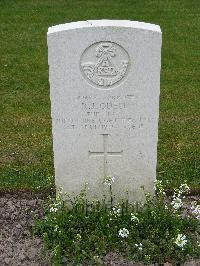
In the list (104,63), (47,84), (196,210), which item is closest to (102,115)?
(104,63)

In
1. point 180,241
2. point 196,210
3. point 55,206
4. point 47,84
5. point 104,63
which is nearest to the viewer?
point 180,241

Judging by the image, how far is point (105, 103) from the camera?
16.5 ft

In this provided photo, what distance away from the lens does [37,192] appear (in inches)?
235

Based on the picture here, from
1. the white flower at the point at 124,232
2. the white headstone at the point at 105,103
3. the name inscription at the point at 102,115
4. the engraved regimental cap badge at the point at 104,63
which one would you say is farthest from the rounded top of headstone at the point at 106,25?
the white flower at the point at 124,232

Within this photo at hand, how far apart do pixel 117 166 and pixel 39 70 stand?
5246 millimetres

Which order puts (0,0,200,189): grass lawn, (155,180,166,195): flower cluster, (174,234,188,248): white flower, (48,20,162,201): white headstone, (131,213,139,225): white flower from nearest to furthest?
(174,234,188,248): white flower < (48,20,162,201): white headstone < (131,213,139,225): white flower < (155,180,166,195): flower cluster < (0,0,200,189): grass lawn

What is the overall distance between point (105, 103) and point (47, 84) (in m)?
4.59

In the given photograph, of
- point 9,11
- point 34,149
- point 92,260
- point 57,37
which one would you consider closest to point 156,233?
point 92,260

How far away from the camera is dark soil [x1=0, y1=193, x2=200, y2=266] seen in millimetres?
4805

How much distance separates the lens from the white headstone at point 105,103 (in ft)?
15.7

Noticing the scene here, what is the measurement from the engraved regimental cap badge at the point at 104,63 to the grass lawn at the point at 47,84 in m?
1.62

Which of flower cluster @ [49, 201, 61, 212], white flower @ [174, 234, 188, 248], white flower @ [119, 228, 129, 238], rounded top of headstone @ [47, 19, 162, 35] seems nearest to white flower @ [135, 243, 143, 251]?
white flower @ [119, 228, 129, 238]

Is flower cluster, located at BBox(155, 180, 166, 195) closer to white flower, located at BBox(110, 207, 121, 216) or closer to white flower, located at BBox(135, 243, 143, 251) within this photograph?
white flower, located at BBox(110, 207, 121, 216)

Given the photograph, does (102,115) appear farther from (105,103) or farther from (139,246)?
(139,246)
